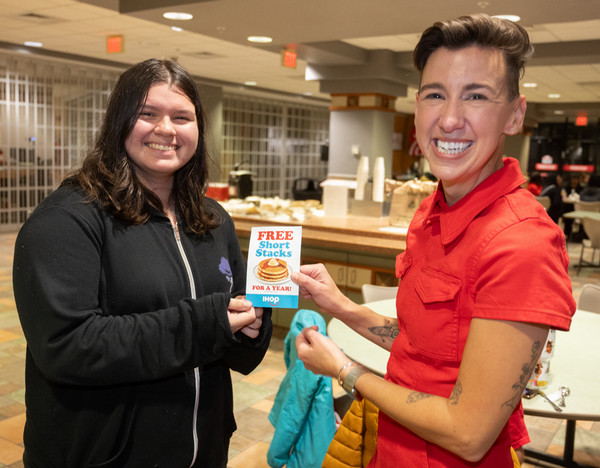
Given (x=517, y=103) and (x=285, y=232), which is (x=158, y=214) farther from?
(x=517, y=103)

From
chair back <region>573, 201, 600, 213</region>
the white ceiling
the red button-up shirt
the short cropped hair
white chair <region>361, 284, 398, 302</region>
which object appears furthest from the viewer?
chair back <region>573, 201, 600, 213</region>

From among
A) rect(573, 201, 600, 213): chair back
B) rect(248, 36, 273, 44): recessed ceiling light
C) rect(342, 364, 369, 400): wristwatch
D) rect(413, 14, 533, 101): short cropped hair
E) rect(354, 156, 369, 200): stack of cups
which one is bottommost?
rect(573, 201, 600, 213): chair back

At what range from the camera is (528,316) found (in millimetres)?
965

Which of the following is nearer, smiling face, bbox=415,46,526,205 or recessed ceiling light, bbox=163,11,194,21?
smiling face, bbox=415,46,526,205

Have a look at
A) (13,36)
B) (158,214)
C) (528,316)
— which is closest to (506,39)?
(528,316)

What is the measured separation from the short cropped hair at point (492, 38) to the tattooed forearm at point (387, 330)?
2.30 ft

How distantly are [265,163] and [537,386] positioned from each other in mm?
16995

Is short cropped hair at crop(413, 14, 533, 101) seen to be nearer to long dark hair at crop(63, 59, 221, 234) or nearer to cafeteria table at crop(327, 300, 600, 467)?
long dark hair at crop(63, 59, 221, 234)

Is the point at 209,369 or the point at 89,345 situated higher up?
the point at 89,345

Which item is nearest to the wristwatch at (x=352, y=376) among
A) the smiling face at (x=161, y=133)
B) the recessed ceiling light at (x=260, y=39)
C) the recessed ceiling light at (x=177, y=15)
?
the smiling face at (x=161, y=133)

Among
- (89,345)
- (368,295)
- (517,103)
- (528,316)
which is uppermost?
(517,103)

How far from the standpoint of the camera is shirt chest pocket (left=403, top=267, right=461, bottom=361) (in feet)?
3.66

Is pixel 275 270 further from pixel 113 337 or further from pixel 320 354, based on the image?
pixel 113 337

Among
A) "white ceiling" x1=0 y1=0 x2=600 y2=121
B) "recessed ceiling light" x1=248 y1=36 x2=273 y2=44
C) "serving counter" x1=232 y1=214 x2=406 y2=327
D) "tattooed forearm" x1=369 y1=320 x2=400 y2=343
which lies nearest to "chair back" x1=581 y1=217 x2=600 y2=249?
"white ceiling" x1=0 y1=0 x2=600 y2=121
